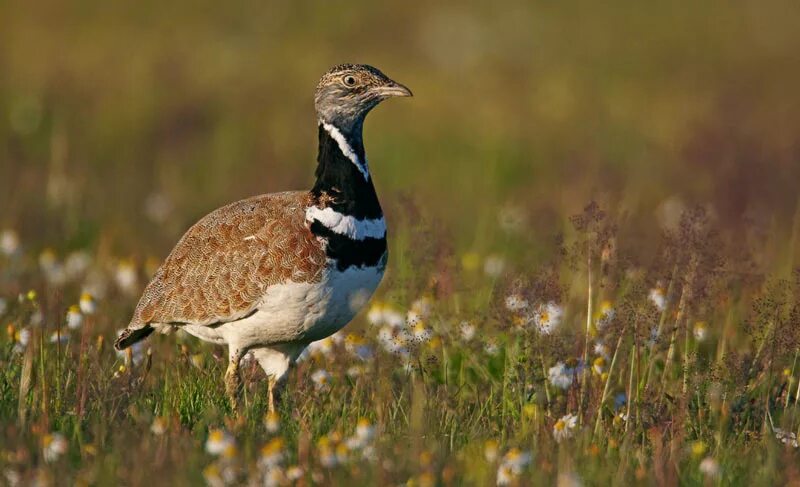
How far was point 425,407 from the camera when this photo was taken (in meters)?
5.89

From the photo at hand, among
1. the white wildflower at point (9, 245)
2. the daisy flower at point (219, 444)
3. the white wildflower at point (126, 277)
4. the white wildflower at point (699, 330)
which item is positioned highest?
the daisy flower at point (219, 444)

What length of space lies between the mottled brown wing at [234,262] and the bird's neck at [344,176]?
0.14m

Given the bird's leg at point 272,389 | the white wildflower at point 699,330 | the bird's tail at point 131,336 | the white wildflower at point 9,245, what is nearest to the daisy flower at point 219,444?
the bird's leg at point 272,389

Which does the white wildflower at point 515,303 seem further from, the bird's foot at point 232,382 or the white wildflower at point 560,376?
the bird's foot at point 232,382

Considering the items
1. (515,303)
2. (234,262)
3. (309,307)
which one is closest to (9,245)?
(234,262)

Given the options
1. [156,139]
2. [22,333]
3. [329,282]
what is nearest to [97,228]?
[156,139]

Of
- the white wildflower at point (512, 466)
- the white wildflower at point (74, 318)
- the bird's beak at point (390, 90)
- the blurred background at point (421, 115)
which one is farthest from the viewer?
the blurred background at point (421, 115)

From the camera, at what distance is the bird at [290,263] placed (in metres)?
6.33

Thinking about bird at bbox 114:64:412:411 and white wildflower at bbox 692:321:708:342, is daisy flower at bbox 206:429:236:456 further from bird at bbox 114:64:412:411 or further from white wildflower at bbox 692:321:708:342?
white wildflower at bbox 692:321:708:342

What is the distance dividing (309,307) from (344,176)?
28.0 inches

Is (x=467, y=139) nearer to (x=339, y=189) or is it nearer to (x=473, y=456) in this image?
(x=339, y=189)

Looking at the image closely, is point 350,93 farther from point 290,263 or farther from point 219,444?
point 219,444

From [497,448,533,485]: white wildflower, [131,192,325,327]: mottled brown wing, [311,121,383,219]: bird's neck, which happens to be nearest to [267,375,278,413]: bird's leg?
[131,192,325,327]: mottled brown wing

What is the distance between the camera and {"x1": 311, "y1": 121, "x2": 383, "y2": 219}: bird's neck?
21.4ft
